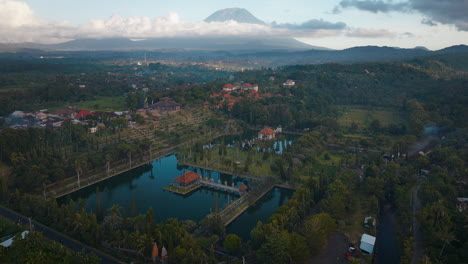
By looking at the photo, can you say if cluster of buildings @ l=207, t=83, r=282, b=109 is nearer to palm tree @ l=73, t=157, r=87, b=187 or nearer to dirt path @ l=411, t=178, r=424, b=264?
palm tree @ l=73, t=157, r=87, b=187

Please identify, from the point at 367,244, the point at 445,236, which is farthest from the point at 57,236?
the point at 445,236

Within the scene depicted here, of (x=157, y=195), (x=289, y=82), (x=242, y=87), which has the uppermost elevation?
(x=289, y=82)

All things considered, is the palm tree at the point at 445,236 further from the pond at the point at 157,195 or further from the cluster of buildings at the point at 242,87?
the cluster of buildings at the point at 242,87

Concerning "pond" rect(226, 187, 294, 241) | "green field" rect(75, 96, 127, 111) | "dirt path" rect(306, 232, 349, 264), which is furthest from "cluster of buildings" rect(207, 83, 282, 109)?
"dirt path" rect(306, 232, 349, 264)

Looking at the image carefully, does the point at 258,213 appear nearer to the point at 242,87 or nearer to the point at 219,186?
the point at 219,186

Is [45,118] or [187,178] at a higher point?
[45,118]

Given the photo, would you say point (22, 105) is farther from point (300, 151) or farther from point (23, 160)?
point (300, 151)

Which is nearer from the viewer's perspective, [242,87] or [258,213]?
[258,213]

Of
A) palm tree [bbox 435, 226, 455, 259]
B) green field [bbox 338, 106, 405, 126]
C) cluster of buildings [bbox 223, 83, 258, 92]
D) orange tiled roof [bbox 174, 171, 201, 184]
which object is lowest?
orange tiled roof [bbox 174, 171, 201, 184]

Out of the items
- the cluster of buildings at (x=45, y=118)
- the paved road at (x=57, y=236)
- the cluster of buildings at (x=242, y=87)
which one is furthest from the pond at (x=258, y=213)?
the cluster of buildings at (x=242, y=87)
